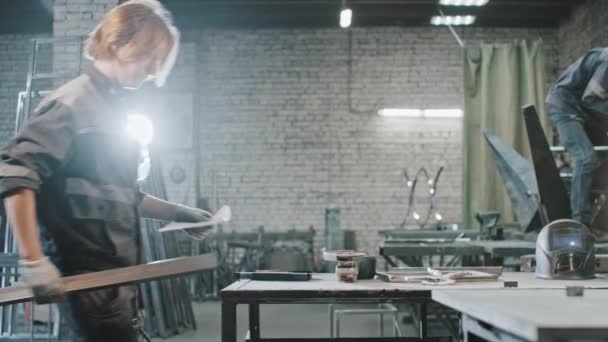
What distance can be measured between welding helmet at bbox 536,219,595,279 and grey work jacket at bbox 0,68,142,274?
5.03 feet

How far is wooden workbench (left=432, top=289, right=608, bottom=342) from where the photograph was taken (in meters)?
1.14

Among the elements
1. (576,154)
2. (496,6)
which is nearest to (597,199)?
(576,154)

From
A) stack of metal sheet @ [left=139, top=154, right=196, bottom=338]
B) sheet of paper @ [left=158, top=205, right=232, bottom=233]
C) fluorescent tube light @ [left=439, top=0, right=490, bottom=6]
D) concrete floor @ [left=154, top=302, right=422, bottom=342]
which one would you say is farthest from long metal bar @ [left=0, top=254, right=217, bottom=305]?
fluorescent tube light @ [left=439, top=0, right=490, bottom=6]

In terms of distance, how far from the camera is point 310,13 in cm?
845

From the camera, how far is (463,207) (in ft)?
27.7

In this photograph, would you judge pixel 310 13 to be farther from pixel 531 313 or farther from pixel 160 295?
pixel 531 313

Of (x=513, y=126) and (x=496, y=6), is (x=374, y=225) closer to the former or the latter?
(x=513, y=126)

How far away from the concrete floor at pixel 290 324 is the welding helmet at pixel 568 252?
3085mm

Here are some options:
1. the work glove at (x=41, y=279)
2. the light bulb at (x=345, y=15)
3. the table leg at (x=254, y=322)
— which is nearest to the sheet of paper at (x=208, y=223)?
the work glove at (x=41, y=279)

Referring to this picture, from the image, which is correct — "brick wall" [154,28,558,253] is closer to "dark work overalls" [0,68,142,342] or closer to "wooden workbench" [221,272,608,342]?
"wooden workbench" [221,272,608,342]

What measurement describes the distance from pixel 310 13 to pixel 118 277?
7.46m

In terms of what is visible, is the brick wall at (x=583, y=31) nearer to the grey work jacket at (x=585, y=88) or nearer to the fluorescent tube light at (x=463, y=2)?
the fluorescent tube light at (x=463, y=2)

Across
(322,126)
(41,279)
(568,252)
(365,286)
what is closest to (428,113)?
(322,126)

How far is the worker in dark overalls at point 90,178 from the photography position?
4.49ft
